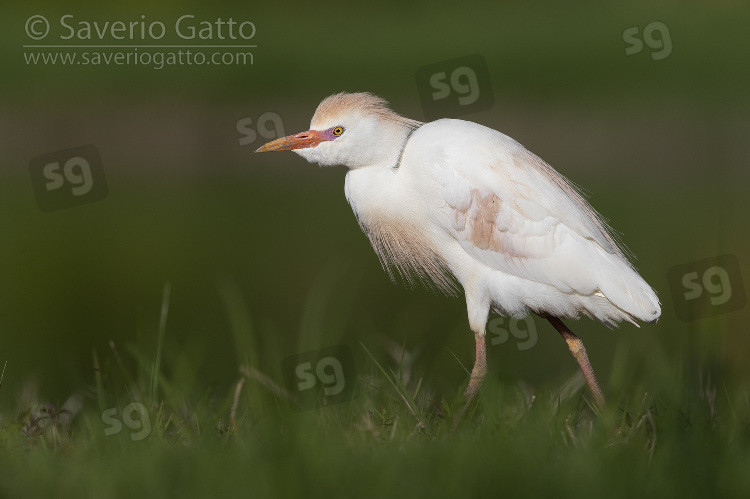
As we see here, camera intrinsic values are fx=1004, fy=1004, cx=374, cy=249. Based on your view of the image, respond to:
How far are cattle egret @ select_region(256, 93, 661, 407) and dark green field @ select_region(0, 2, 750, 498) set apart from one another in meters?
0.24

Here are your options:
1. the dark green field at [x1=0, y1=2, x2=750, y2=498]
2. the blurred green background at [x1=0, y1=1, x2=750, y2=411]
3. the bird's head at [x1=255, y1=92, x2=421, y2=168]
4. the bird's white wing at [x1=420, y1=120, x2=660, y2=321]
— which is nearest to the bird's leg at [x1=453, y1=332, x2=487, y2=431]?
the dark green field at [x1=0, y1=2, x2=750, y2=498]

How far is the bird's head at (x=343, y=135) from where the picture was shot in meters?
3.97

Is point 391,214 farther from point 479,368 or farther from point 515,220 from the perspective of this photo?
point 479,368

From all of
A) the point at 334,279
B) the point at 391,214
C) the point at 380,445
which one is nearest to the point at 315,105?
the point at 391,214

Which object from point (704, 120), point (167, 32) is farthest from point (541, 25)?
point (167, 32)

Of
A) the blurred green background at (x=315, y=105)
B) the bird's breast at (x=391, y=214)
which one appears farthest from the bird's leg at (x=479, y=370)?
the blurred green background at (x=315, y=105)

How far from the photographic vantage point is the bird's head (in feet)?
13.0

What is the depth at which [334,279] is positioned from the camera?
141 inches

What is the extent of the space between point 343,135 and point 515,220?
0.76 meters

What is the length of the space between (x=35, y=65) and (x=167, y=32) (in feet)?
6.44

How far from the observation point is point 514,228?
3.99 meters

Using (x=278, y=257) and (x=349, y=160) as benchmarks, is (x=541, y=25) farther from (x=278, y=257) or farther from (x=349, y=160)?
(x=349, y=160)

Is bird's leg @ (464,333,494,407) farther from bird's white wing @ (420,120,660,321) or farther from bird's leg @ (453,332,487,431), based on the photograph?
bird's white wing @ (420,120,660,321)

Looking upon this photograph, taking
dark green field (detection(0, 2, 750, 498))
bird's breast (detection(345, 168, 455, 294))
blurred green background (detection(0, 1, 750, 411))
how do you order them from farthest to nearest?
blurred green background (detection(0, 1, 750, 411)), bird's breast (detection(345, 168, 455, 294)), dark green field (detection(0, 2, 750, 498))
